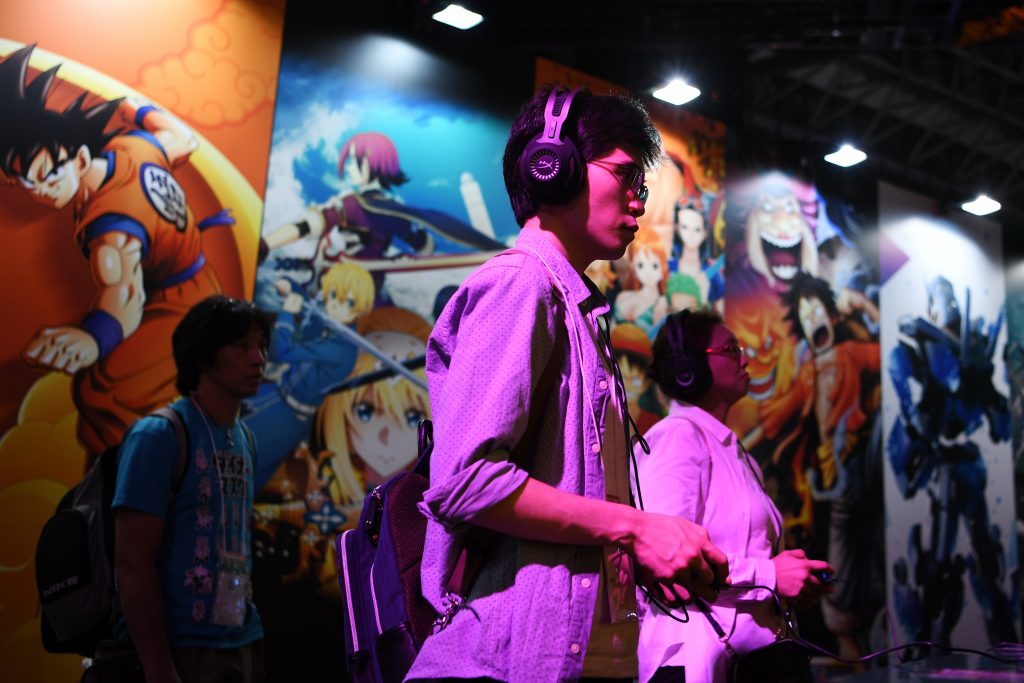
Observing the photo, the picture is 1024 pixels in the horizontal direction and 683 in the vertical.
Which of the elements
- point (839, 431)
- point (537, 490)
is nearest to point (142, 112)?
point (537, 490)

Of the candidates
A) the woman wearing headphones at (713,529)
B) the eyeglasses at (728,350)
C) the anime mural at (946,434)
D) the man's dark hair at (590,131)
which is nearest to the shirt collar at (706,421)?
the woman wearing headphones at (713,529)

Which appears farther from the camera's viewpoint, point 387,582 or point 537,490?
point 387,582

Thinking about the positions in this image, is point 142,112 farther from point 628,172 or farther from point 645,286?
point 628,172

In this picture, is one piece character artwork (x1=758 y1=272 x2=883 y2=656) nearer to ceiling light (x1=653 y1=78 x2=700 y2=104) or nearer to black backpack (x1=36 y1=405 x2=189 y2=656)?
ceiling light (x1=653 y1=78 x2=700 y2=104)

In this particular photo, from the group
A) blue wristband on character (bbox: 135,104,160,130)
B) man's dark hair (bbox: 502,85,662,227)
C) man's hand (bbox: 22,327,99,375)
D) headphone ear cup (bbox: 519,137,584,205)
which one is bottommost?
man's hand (bbox: 22,327,99,375)

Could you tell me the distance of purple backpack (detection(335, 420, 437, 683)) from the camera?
1376mm

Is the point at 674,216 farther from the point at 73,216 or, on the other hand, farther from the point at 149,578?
the point at 149,578

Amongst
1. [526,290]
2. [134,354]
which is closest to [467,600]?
[526,290]

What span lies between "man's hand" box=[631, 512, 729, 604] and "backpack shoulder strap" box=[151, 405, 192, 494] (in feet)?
5.27

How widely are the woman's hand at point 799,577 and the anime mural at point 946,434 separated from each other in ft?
17.6

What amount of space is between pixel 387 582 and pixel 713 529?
130cm

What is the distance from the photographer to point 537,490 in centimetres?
127

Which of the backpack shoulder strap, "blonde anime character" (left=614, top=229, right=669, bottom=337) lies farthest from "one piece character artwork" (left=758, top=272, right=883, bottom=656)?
the backpack shoulder strap

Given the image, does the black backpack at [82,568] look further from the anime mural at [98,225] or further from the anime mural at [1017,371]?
the anime mural at [1017,371]
